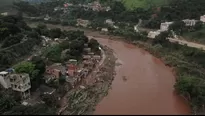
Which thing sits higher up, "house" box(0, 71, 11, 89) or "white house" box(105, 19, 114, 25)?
"house" box(0, 71, 11, 89)

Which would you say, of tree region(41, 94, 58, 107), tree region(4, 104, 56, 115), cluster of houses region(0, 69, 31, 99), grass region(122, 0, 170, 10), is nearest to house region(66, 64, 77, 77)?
tree region(41, 94, 58, 107)

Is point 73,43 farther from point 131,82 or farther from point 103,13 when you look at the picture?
point 103,13

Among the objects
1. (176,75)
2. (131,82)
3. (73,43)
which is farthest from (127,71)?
(73,43)

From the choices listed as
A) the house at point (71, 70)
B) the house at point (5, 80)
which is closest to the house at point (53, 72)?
the house at point (71, 70)

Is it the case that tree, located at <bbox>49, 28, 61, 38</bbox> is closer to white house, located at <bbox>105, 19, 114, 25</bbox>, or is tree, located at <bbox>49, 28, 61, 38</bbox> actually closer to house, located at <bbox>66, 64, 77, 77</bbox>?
house, located at <bbox>66, 64, 77, 77</bbox>

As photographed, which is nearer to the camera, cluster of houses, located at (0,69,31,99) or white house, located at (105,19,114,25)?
cluster of houses, located at (0,69,31,99)

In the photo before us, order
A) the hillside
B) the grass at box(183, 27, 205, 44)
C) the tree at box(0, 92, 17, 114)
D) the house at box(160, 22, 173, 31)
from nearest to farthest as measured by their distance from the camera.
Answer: the tree at box(0, 92, 17, 114)
the grass at box(183, 27, 205, 44)
the house at box(160, 22, 173, 31)
the hillside

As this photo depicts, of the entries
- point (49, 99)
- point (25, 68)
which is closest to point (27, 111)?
point (49, 99)
